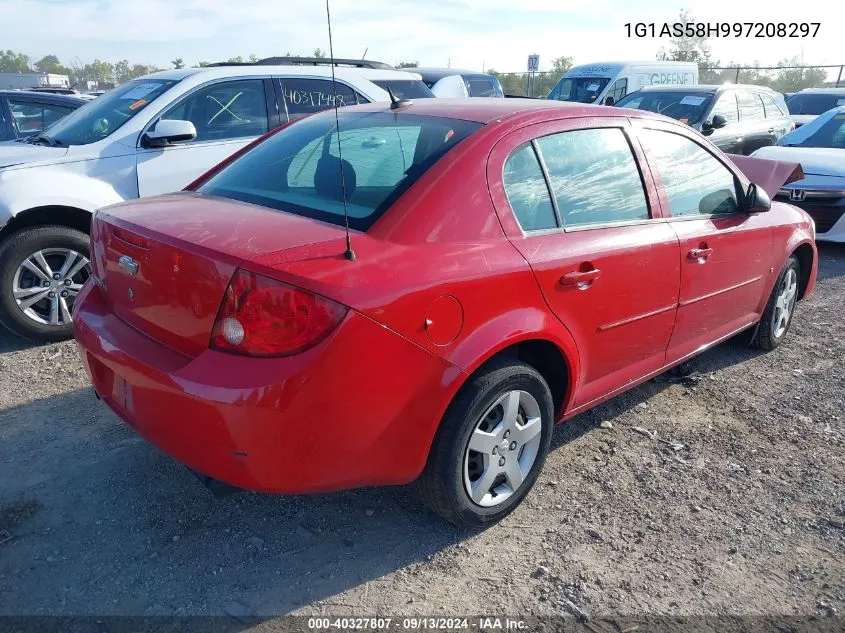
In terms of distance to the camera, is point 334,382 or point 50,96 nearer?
point 334,382

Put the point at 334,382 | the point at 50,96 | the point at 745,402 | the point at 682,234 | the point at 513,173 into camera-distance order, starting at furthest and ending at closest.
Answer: the point at 50,96
the point at 745,402
the point at 682,234
the point at 513,173
the point at 334,382

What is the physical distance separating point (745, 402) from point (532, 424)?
1.90 meters

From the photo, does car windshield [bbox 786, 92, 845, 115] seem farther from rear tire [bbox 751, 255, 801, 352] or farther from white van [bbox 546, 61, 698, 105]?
rear tire [bbox 751, 255, 801, 352]

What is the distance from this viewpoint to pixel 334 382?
221cm

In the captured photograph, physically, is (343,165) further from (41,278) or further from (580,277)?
(41,278)

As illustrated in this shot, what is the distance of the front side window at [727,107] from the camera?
10.7m

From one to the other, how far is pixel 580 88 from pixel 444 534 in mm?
14234

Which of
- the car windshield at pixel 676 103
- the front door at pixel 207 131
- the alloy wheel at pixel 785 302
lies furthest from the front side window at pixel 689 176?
the car windshield at pixel 676 103

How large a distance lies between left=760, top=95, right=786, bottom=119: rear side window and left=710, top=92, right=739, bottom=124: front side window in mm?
1090

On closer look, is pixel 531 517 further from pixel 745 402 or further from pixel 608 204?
pixel 745 402

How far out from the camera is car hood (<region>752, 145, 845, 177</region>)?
25.1 ft

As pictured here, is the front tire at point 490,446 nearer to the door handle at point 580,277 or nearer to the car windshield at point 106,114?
the door handle at point 580,277

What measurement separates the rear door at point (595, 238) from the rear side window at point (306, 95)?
11.0 ft

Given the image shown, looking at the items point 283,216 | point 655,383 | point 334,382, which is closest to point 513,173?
point 283,216
